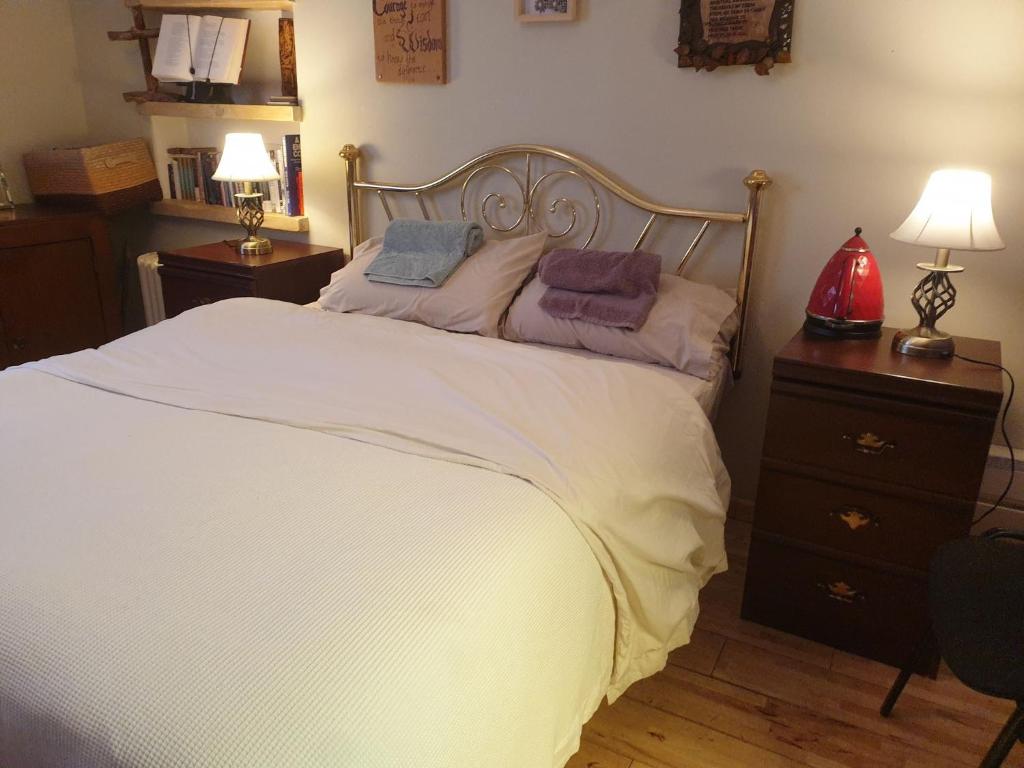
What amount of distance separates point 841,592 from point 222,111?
2.77 m

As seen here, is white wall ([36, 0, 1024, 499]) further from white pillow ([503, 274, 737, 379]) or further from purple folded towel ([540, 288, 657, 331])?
purple folded towel ([540, 288, 657, 331])

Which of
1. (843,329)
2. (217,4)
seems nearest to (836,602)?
(843,329)

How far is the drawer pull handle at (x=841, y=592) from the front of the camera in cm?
184

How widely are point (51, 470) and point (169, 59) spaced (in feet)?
7.45

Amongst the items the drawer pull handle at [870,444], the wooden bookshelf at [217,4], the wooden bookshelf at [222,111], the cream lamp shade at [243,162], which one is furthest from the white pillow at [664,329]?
the wooden bookshelf at [217,4]

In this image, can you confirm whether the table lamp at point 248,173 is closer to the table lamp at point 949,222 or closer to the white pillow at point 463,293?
the white pillow at point 463,293

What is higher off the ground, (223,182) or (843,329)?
(223,182)

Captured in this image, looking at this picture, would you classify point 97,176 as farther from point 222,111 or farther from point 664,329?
point 664,329

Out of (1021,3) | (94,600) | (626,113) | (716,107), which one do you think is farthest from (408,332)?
Result: (1021,3)

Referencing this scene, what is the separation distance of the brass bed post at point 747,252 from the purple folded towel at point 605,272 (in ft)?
0.90

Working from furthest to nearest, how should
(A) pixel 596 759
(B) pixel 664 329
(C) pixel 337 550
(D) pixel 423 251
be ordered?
(D) pixel 423 251 → (B) pixel 664 329 → (A) pixel 596 759 → (C) pixel 337 550

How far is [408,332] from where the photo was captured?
2178mm

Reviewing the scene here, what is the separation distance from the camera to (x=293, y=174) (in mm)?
3002

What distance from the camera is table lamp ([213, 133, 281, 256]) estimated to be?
279 centimetres
